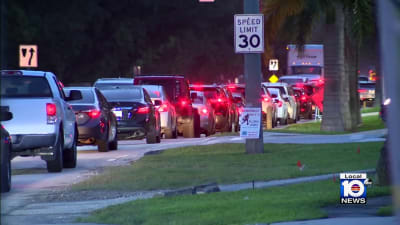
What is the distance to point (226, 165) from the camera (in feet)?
55.0

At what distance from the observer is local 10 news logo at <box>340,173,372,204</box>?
9.99 m

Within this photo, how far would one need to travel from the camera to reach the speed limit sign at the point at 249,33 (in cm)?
1888

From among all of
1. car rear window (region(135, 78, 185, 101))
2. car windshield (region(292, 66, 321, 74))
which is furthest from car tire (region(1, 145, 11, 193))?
car windshield (region(292, 66, 321, 74))

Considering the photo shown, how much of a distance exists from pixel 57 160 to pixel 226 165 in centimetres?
295

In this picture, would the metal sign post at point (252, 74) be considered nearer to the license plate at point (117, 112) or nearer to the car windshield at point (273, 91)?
the license plate at point (117, 112)

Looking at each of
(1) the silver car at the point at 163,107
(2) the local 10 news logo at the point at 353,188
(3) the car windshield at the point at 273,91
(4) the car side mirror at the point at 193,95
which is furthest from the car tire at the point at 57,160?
(3) the car windshield at the point at 273,91

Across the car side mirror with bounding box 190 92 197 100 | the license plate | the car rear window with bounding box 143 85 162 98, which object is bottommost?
the license plate

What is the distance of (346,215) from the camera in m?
10.1

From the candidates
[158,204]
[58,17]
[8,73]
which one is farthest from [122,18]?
[158,204]

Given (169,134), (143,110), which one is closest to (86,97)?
(143,110)

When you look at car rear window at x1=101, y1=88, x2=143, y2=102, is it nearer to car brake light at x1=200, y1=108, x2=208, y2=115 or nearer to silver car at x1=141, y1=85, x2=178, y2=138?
silver car at x1=141, y1=85, x2=178, y2=138

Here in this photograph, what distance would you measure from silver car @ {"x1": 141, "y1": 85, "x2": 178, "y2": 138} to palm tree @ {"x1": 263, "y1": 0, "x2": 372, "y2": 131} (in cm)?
393

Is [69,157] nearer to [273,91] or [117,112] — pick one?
[117,112]

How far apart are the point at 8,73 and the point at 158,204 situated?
6152 millimetres
